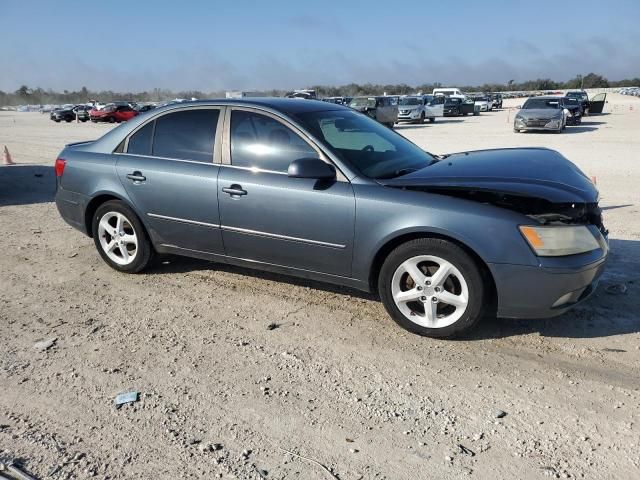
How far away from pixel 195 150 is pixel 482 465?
341 centimetres

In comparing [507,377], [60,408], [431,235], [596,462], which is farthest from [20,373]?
[596,462]

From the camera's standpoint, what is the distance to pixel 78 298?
15.9ft

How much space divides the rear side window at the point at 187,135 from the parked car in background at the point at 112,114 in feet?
116

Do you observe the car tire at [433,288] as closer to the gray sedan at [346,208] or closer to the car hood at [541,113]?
the gray sedan at [346,208]

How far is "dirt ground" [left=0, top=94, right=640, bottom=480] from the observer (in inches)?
105

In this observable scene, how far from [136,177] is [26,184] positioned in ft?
23.2

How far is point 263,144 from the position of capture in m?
4.49

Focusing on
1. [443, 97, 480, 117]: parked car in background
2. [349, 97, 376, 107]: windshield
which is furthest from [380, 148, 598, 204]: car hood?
[443, 97, 480, 117]: parked car in background

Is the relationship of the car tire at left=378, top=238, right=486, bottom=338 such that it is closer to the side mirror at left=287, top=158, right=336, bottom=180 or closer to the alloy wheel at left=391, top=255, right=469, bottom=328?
the alloy wheel at left=391, top=255, right=469, bottom=328

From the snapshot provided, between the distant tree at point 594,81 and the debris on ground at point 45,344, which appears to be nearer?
the debris on ground at point 45,344

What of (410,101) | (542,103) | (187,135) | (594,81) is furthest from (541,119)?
(594,81)

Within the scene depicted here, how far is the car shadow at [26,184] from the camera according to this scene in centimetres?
931

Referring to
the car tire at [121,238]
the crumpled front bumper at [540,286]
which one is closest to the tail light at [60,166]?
the car tire at [121,238]

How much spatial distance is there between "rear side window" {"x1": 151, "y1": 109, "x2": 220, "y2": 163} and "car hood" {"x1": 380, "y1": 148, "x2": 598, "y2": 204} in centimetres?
166
